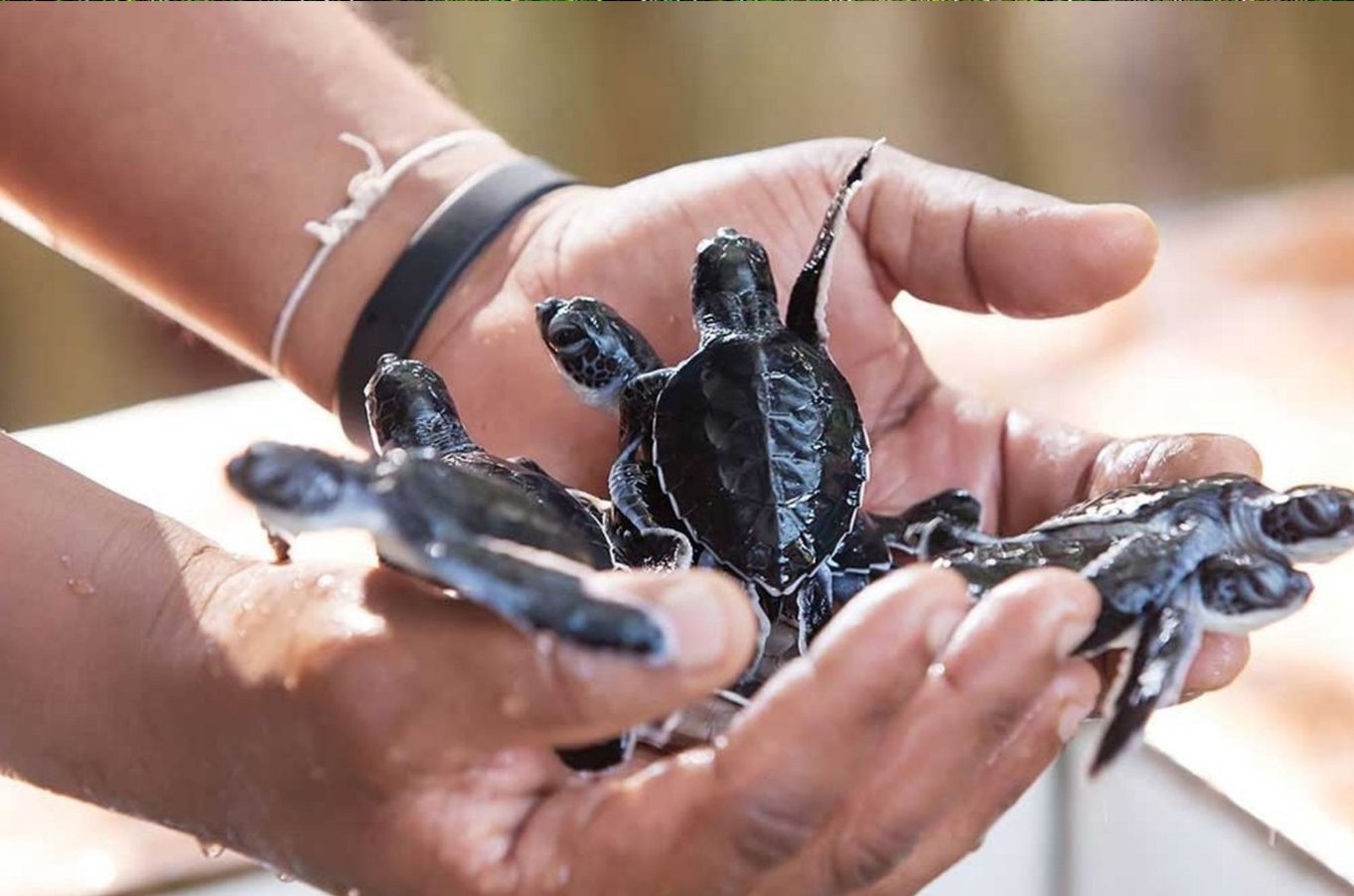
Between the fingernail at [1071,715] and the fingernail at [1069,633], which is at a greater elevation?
the fingernail at [1069,633]

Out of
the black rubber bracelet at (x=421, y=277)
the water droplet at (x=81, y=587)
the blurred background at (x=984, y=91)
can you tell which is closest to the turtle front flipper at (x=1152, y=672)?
the water droplet at (x=81, y=587)

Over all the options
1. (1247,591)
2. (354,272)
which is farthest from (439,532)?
(354,272)

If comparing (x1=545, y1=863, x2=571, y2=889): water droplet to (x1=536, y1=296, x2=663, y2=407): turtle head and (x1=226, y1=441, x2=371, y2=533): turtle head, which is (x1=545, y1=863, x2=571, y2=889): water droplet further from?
(x1=536, y1=296, x2=663, y2=407): turtle head

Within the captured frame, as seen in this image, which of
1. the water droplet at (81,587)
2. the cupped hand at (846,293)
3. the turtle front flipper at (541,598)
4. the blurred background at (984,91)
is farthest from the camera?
the blurred background at (984,91)

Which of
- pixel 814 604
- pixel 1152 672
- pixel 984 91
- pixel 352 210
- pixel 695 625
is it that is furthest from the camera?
pixel 984 91

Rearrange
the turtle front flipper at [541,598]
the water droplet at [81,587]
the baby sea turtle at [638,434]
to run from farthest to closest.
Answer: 1. the baby sea turtle at [638,434]
2. the water droplet at [81,587]
3. the turtle front flipper at [541,598]

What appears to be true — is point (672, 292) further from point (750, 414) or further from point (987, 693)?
point (987, 693)

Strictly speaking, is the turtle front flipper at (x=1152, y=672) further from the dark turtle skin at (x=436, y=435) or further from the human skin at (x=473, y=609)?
the dark turtle skin at (x=436, y=435)

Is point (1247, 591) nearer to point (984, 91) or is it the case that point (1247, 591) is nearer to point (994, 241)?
point (994, 241)

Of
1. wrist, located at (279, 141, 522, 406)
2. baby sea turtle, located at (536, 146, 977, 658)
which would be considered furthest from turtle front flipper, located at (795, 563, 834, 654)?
wrist, located at (279, 141, 522, 406)
